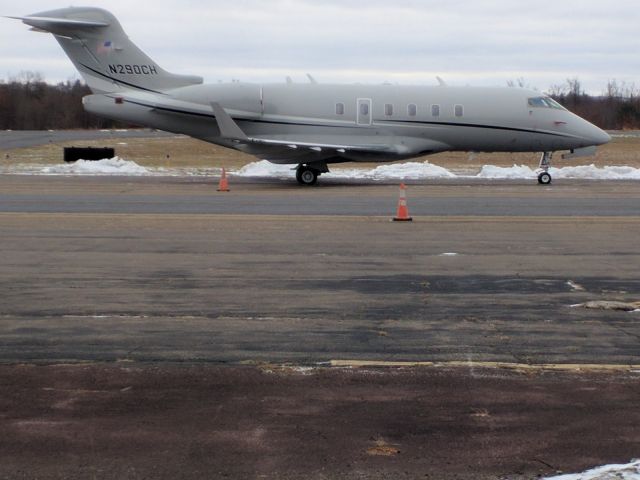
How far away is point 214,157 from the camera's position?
1895 inches

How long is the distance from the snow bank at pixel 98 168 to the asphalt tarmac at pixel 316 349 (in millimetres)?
18749

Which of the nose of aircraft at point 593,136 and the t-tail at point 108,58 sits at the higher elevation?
the t-tail at point 108,58

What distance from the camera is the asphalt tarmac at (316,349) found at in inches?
239

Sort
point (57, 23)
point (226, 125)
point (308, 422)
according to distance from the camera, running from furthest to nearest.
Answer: point (57, 23), point (226, 125), point (308, 422)

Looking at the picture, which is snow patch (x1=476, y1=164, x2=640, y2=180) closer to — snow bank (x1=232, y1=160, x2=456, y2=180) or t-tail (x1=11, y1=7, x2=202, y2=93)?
snow bank (x1=232, y1=160, x2=456, y2=180)

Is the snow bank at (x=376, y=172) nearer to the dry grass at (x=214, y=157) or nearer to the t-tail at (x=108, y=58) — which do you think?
the dry grass at (x=214, y=157)

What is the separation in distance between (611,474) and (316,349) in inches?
143

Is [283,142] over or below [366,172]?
over

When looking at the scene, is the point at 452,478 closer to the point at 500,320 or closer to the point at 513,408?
the point at 513,408

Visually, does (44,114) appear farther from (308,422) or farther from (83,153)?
(308,422)

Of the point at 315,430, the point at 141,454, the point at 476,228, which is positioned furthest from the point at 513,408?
the point at 476,228

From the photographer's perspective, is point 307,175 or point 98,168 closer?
point 307,175

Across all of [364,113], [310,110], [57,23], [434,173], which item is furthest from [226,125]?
[434,173]

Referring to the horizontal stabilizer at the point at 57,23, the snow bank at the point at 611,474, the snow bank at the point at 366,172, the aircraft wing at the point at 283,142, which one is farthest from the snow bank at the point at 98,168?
the snow bank at the point at 611,474
